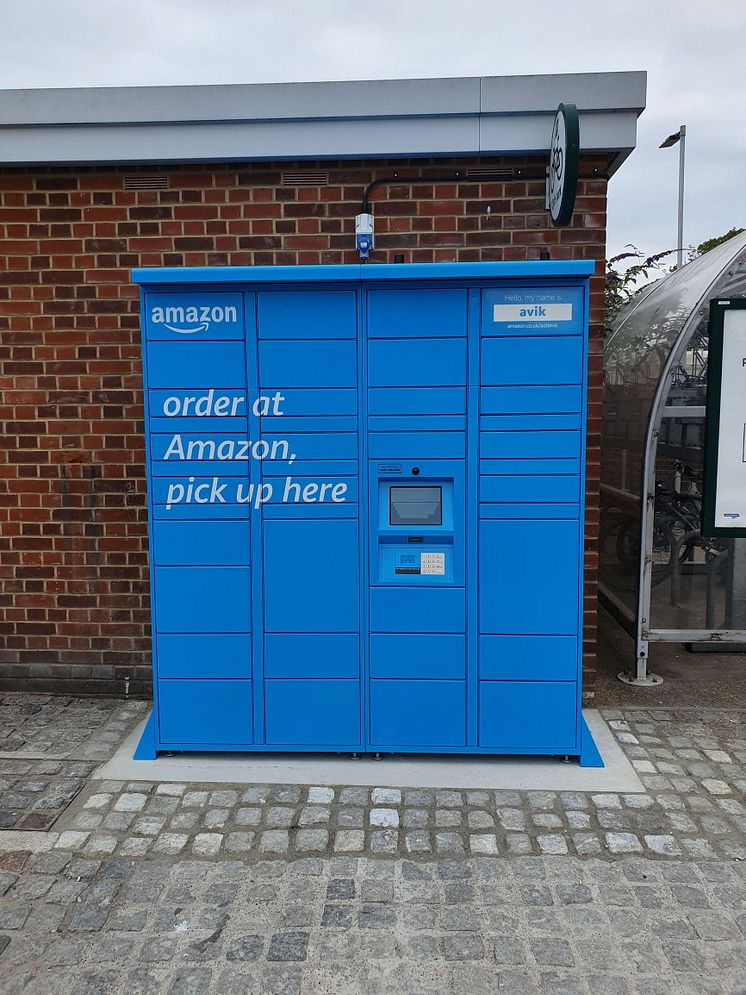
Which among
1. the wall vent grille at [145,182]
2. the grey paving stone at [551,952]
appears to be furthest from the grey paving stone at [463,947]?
the wall vent grille at [145,182]

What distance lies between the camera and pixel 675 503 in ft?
16.8

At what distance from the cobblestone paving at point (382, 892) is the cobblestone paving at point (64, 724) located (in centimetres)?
44

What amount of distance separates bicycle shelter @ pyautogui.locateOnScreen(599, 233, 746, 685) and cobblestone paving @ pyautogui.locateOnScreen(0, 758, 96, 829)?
11.3 ft

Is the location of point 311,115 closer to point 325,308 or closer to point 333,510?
point 325,308

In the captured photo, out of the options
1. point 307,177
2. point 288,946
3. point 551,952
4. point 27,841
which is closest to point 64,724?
point 27,841

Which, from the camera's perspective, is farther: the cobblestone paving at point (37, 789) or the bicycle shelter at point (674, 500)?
the bicycle shelter at point (674, 500)

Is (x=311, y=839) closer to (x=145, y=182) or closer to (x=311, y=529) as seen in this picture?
(x=311, y=529)

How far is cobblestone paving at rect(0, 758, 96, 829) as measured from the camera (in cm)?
331

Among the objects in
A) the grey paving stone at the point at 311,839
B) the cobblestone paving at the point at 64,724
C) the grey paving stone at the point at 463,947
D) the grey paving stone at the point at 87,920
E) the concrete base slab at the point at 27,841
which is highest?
the cobblestone paving at the point at 64,724

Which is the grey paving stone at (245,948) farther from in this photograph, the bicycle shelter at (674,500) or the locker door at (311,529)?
the bicycle shelter at (674,500)

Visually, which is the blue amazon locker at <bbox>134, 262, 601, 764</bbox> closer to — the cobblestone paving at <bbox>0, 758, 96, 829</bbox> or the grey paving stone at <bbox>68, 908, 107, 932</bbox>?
the cobblestone paving at <bbox>0, 758, 96, 829</bbox>

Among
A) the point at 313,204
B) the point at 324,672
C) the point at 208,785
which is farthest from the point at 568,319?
the point at 208,785

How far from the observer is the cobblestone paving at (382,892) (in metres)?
2.41

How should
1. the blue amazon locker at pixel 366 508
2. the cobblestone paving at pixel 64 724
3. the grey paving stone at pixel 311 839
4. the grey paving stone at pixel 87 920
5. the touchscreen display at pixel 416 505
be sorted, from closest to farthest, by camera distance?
the grey paving stone at pixel 87 920
the grey paving stone at pixel 311 839
the blue amazon locker at pixel 366 508
the touchscreen display at pixel 416 505
the cobblestone paving at pixel 64 724
